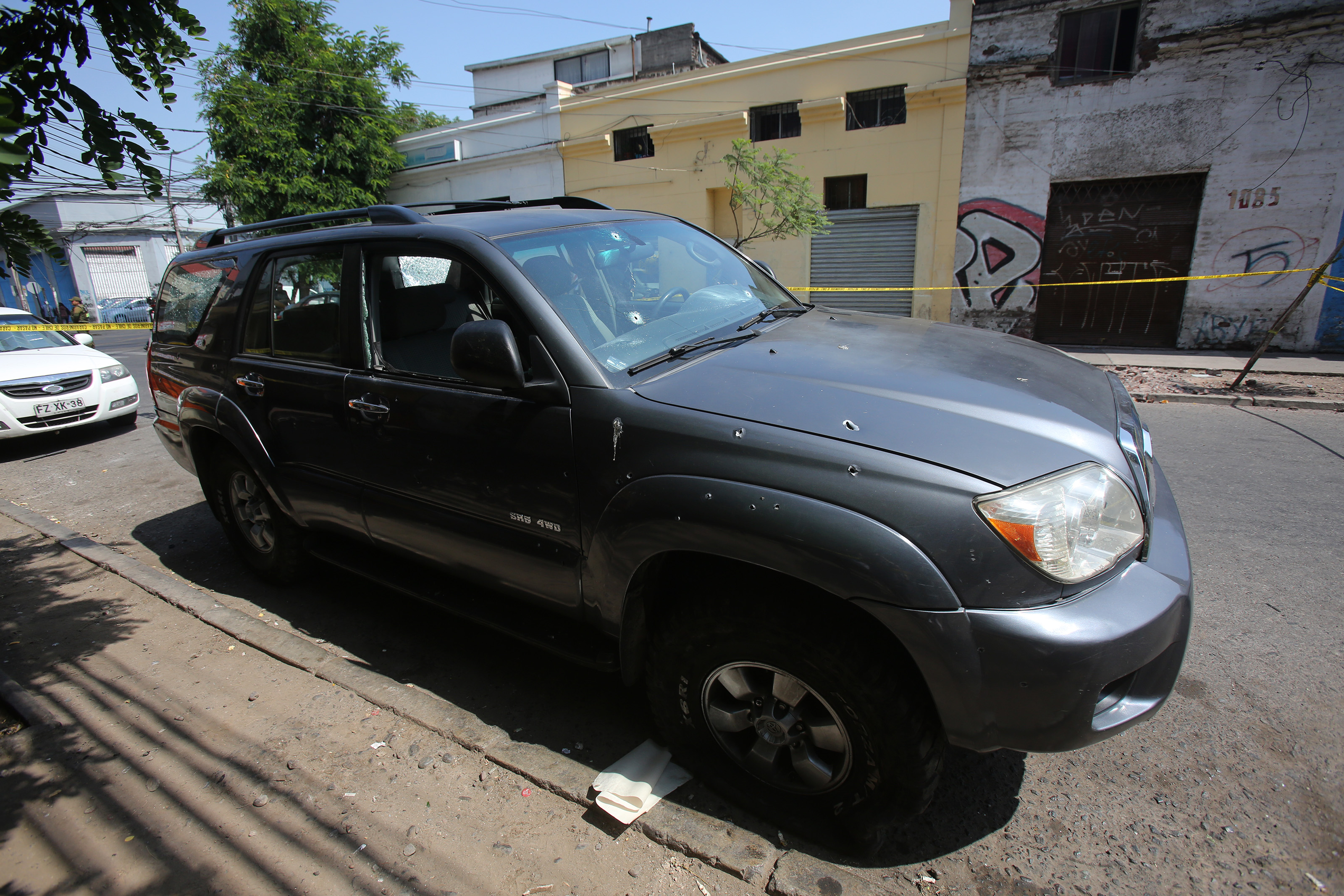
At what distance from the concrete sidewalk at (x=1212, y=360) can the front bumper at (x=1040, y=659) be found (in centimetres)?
883

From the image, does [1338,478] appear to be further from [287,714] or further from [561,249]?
[287,714]

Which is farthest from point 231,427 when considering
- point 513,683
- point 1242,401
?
point 1242,401

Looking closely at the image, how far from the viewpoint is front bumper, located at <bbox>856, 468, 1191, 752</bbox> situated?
5.38ft

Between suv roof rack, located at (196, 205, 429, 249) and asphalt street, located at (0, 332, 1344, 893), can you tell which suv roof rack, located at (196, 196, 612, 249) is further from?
asphalt street, located at (0, 332, 1344, 893)

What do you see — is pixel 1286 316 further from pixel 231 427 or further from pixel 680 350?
pixel 231 427

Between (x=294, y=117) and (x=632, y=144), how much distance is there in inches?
403

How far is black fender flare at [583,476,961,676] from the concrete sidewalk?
362 inches

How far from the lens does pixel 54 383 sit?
753 cm

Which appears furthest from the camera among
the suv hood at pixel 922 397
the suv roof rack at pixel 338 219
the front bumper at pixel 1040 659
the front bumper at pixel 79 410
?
the front bumper at pixel 79 410

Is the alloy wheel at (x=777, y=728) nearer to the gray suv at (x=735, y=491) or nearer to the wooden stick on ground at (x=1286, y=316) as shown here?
the gray suv at (x=735, y=491)

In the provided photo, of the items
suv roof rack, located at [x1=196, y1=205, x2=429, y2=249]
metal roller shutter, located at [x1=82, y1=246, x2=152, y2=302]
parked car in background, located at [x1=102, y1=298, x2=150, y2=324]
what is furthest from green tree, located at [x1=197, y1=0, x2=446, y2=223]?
metal roller shutter, located at [x1=82, y1=246, x2=152, y2=302]

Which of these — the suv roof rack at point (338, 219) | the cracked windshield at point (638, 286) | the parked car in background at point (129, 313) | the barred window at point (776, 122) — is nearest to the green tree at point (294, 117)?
the barred window at point (776, 122)

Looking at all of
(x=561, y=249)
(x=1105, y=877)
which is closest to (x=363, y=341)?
(x=561, y=249)

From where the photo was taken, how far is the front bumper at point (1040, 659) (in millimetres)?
1640
